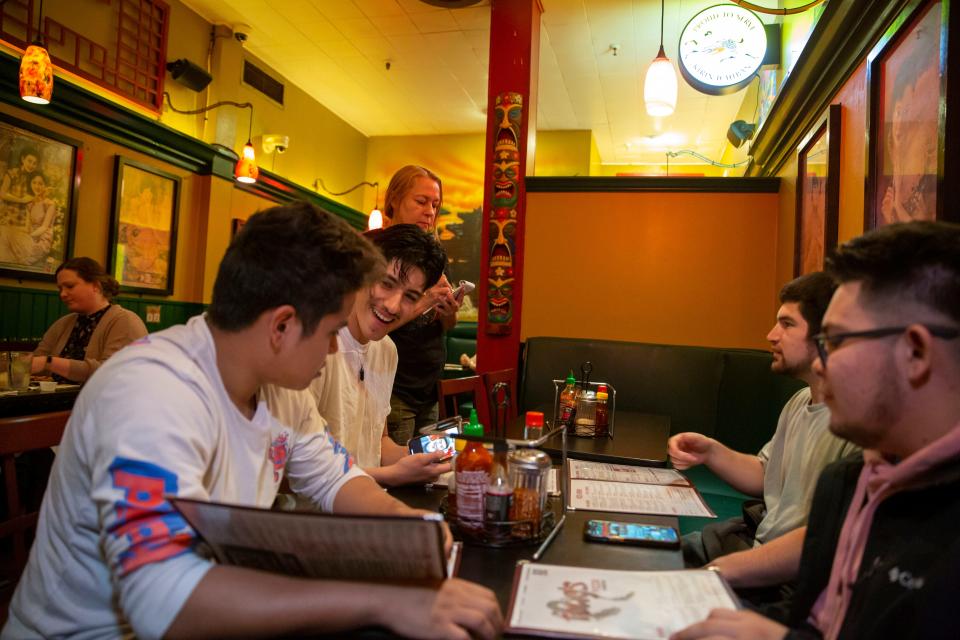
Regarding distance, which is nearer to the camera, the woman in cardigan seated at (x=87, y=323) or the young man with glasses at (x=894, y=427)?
the young man with glasses at (x=894, y=427)

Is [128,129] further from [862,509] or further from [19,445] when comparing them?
[862,509]

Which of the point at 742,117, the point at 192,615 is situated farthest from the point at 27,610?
the point at 742,117

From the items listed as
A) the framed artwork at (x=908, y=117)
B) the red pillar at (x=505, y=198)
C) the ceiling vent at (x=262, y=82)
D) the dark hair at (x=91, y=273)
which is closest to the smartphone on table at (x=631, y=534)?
the framed artwork at (x=908, y=117)

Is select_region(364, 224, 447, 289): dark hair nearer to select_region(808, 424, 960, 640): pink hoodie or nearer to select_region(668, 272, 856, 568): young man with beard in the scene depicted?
select_region(668, 272, 856, 568): young man with beard

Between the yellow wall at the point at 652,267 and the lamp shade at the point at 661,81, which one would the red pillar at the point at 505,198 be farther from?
the lamp shade at the point at 661,81

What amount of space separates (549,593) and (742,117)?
717 centimetres

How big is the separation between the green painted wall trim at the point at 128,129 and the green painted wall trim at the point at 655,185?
3.18 metres

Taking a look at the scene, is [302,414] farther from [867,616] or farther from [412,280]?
[867,616]

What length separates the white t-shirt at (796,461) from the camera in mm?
1607

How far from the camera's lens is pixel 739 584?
4.22 ft

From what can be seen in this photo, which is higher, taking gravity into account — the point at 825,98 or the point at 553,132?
the point at 553,132

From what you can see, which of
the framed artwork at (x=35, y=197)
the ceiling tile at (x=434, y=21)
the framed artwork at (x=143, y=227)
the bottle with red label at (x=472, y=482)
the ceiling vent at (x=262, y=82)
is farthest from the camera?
the ceiling vent at (x=262, y=82)

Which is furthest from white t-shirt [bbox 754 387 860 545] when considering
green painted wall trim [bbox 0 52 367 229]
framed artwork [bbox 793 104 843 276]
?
green painted wall trim [bbox 0 52 367 229]

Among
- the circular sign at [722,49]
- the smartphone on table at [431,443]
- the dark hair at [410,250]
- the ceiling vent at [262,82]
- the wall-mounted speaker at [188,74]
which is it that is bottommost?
the smartphone on table at [431,443]
